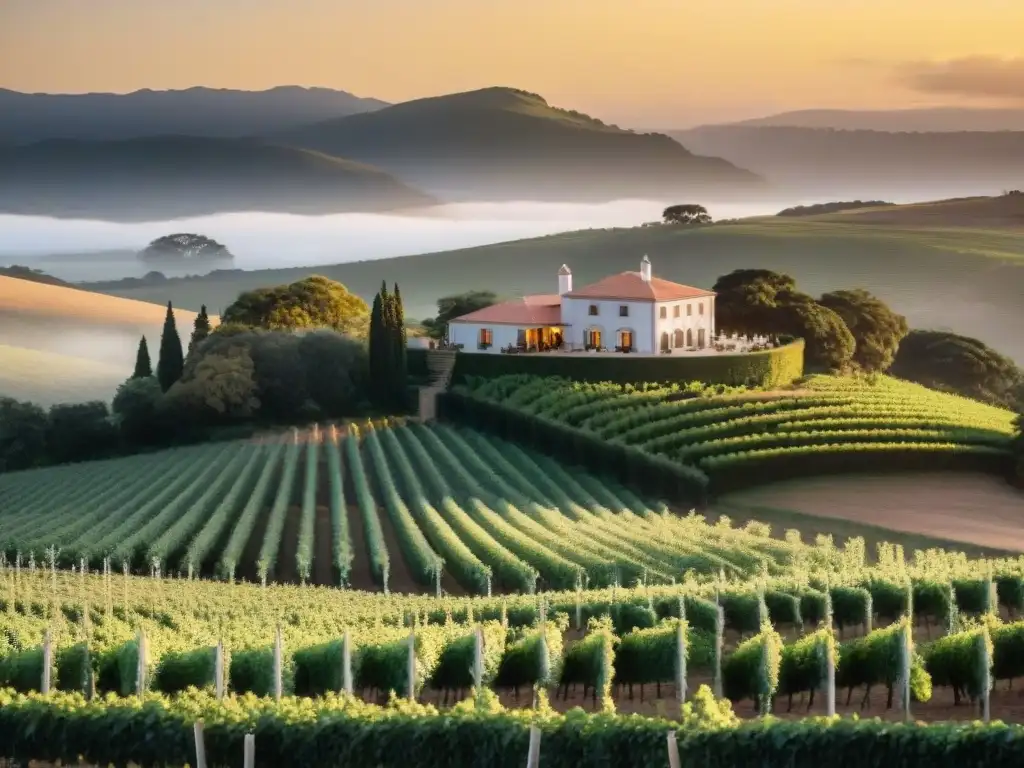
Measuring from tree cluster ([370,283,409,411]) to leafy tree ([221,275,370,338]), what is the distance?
366 cm

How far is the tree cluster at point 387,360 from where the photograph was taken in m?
37.2

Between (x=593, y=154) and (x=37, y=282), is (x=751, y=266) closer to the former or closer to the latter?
(x=593, y=154)

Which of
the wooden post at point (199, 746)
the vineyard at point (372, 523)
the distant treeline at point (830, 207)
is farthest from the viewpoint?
the distant treeline at point (830, 207)

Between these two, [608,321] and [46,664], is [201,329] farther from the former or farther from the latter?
[46,664]

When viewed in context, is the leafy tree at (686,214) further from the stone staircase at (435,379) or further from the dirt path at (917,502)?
the dirt path at (917,502)

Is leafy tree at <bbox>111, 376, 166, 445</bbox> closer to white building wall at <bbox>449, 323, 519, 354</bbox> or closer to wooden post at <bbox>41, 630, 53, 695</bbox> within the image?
white building wall at <bbox>449, 323, 519, 354</bbox>

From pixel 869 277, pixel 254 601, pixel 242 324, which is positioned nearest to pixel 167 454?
pixel 242 324

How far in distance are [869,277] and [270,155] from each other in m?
19.4

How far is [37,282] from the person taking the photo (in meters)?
46.2

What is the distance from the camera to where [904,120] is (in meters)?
48.8

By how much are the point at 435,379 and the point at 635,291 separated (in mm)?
5299

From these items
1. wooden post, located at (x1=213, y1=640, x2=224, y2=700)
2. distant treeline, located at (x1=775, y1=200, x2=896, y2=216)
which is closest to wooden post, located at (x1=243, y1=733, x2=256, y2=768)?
wooden post, located at (x1=213, y1=640, x2=224, y2=700)

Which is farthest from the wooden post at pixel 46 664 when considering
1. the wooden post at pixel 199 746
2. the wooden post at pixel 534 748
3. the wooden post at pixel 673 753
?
the wooden post at pixel 673 753

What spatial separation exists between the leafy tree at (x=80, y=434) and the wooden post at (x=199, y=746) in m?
27.2
